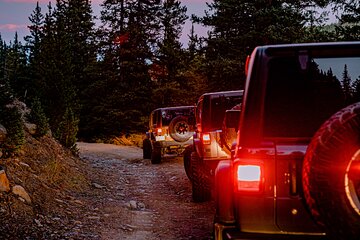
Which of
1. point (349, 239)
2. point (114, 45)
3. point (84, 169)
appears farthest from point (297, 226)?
point (114, 45)

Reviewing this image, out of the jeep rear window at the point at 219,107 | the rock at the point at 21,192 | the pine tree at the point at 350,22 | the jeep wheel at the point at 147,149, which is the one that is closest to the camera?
the rock at the point at 21,192

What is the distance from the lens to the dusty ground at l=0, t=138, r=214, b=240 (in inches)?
276

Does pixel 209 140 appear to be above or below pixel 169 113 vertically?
below

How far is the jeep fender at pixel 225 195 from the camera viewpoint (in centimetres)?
355

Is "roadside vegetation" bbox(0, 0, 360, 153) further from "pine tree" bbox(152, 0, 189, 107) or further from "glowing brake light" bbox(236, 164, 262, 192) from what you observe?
"glowing brake light" bbox(236, 164, 262, 192)

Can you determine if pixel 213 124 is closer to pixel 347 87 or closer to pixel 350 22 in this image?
pixel 347 87

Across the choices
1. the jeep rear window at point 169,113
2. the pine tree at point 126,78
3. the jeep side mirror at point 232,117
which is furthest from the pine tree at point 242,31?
the jeep side mirror at point 232,117

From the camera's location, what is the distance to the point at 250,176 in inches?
129

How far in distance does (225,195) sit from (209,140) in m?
5.48

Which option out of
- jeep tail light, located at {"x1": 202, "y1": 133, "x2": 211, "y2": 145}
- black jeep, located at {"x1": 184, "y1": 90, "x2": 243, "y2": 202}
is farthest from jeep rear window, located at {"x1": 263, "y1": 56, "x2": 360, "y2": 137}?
jeep tail light, located at {"x1": 202, "y1": 133, "x2": 211, "y2": 145}

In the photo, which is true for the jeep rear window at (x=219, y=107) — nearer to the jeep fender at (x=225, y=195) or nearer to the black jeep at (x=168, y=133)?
the jeep fender at (x=225, y=195)

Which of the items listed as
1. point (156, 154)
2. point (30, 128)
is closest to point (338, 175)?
point (30, 128)

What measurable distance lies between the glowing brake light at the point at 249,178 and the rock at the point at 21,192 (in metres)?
5.23

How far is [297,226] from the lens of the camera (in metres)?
3.23
